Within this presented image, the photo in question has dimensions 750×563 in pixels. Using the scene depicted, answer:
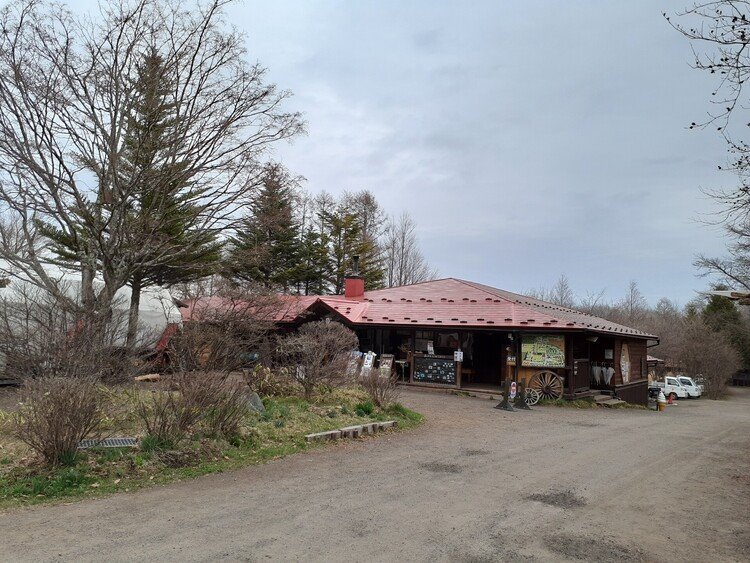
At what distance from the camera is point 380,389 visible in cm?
1250

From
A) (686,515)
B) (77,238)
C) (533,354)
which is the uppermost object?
(77,238)

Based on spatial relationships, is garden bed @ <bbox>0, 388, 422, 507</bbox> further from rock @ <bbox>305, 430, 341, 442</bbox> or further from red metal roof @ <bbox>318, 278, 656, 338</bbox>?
red metal roof @ <bbox>318, 278, 656, 338</bbox>

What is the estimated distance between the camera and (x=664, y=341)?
50.2 meters

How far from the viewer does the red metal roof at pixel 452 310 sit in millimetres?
18750

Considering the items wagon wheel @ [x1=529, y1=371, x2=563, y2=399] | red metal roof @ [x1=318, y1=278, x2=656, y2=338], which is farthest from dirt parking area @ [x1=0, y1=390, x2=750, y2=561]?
red metal roof @ [x1=318, y1=278, x2=656, y2=338]

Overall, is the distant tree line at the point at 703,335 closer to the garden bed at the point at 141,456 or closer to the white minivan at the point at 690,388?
the white minivan at the point at 690,388

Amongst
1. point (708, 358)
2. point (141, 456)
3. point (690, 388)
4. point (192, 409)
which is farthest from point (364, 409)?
point (708, 358)

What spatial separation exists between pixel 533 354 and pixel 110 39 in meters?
15.4

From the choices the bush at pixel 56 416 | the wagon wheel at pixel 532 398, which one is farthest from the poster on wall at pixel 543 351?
the bush at pixel 56 416

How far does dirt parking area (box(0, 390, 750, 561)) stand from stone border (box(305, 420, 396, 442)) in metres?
0.37

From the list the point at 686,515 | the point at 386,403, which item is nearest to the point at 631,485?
the point at 686,515

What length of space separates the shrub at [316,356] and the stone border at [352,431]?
199 centimetres

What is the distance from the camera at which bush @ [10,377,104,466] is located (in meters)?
6.48

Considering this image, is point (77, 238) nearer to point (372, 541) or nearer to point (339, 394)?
point (339, 394)
